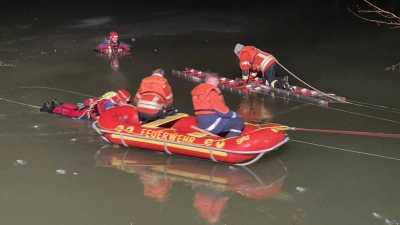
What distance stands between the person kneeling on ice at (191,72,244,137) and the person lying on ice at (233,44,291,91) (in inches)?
106

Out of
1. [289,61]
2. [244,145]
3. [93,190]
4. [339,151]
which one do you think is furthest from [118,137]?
[289,61]

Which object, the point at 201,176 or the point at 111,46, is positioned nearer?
the point at 201,176

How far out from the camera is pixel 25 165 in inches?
229

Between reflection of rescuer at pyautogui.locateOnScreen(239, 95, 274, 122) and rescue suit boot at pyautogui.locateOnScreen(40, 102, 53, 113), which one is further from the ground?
rescue suit boot at pyautogui.locateOnScreen(40, 102, 53, 113)

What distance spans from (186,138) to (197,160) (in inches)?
12.4

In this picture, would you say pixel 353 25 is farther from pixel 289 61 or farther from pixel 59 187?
pixel 59 187

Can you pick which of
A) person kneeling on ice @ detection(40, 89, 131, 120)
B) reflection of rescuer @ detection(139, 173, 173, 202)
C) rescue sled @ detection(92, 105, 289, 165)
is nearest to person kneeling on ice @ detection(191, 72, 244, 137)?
rescue sled @ detection(92, 105, 289, 165)

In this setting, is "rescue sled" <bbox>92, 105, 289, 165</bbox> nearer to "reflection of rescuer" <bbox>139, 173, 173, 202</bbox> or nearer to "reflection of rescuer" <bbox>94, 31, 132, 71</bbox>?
"reflection of rescuer" <bbox>139, 173, 173, 202</bbox>

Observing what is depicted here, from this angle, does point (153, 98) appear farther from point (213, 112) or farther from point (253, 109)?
point (253, 109)

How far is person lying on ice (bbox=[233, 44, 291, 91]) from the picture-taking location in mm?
8434

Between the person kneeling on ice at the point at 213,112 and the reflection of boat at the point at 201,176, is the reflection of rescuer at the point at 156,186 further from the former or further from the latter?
the person kneeling on ice at the point at 213,112

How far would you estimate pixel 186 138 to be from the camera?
18.6 ft

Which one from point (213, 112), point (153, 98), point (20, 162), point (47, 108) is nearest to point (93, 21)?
point (47, 108)

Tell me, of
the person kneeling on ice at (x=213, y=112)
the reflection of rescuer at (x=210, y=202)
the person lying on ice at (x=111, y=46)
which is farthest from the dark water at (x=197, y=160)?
the person kneeling on ice at (x=213, y=112)
